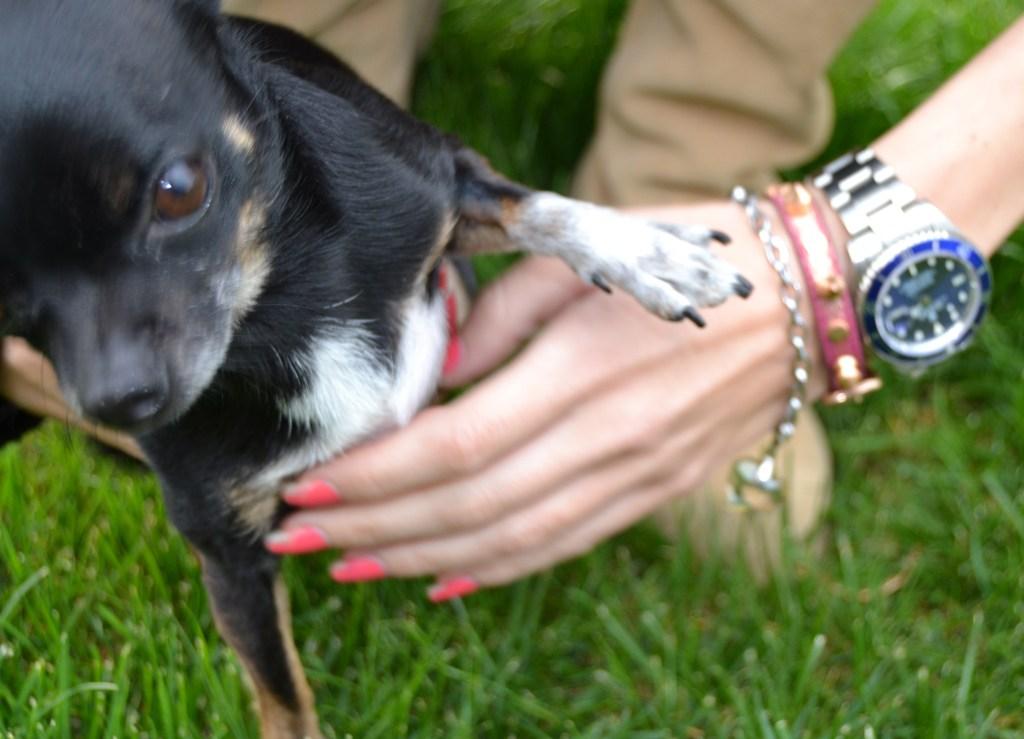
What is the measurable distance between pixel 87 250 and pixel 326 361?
0.46 meters

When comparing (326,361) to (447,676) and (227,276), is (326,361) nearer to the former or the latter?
(227,276)

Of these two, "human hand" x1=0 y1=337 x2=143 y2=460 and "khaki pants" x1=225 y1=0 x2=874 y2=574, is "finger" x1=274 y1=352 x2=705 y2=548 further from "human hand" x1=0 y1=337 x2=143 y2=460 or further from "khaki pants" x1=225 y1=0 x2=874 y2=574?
"khaki pants" x1=225 y1=0 x2=874 y2=574

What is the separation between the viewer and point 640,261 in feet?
5.88

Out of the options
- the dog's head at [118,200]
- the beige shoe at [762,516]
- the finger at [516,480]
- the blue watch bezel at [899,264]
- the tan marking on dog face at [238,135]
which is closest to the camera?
the dog's head at [118,200]

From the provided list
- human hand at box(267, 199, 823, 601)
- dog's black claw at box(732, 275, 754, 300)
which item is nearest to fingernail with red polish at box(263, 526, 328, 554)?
human hand at box(267, 199, 823, 601)

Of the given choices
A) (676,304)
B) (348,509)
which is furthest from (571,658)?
(676,304)

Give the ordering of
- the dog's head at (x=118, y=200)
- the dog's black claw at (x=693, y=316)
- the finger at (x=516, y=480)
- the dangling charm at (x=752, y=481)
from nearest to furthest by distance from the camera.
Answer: the dog's head at (x=118, y=200), the dog's black claw at (x=693, y=316), the finger at (x=516, y=480), the dangling charm at (x=752, y=481)

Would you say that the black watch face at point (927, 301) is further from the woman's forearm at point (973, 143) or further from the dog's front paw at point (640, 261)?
the dog's front paw at point (640, 261)

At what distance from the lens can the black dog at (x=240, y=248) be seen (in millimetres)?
1352

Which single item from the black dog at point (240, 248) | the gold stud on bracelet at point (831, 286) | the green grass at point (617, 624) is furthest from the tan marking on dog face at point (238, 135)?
the gold stud on bracelet at point (831, 286)

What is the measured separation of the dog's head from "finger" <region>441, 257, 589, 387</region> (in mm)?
579

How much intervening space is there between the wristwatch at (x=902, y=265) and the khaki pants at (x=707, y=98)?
427 mm

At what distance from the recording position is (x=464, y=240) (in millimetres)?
1881

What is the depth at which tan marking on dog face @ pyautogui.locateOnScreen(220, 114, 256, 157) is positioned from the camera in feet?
4.97
